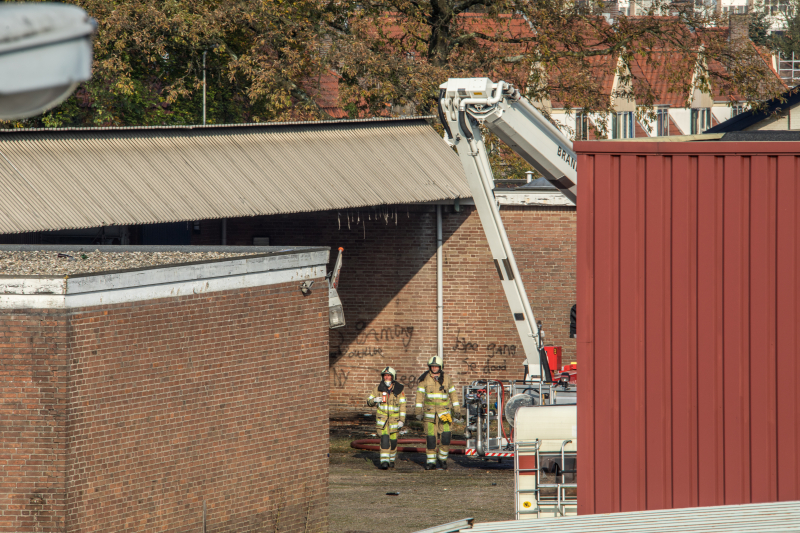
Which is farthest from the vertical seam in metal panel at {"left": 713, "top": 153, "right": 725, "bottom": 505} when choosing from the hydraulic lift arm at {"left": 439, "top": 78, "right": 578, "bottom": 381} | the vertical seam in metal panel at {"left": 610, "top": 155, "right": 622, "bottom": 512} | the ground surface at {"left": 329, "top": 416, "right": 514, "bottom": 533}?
the ground surface at {"left": 329, "top": 416, "right": 514, "bottom": 533}

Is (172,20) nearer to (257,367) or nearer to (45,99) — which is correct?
(257,367)

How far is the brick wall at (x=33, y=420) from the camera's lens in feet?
30.2

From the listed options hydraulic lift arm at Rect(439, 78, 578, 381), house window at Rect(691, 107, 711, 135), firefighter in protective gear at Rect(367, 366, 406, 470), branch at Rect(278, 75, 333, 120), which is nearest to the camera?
hydraulic lift arm at Rect(439, 78, 578, 381)

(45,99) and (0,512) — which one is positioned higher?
(45,99)

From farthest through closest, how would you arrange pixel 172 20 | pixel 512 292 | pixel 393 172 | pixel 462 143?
pixel 172 20
pixel 393 172
pixel 512 292
pixel 462 143

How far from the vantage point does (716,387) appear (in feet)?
24.9

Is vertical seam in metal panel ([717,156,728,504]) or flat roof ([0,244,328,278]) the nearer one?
vertical seam in metal panel ([717,156,728,504])

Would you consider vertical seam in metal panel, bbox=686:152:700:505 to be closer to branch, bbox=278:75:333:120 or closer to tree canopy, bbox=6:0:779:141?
tree canopy, bbox=6:0:779:141

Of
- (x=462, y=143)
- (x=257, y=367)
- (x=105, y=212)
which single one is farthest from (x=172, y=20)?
(x=257, y=367)

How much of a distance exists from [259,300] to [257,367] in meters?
0.82

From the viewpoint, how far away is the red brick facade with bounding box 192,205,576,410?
64.9 ft

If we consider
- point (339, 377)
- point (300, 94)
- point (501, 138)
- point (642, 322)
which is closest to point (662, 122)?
point (300, 94)

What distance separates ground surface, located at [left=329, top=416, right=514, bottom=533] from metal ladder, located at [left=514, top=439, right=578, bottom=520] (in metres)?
2.64

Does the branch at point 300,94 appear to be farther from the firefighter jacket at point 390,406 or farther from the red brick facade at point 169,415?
the red brick facade at point 169,415
